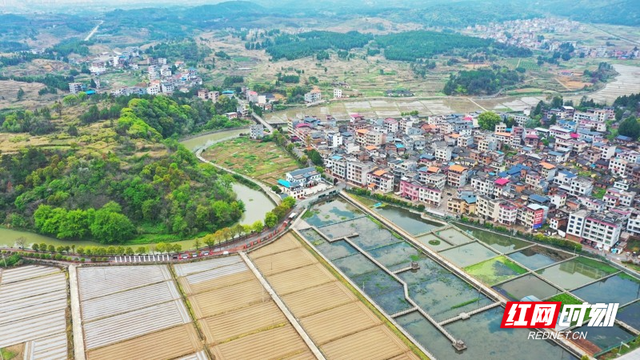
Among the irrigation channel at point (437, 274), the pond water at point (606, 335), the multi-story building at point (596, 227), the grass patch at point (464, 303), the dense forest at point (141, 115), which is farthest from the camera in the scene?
the dense forest at point (141, 115)

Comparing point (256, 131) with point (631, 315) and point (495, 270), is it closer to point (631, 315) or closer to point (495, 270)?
point (495, 270)

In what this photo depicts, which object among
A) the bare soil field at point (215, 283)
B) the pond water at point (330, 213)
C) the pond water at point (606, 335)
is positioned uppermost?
the pond water at point (606, 335)

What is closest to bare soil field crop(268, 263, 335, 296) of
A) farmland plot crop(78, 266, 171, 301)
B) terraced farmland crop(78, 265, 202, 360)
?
terraced farmland crop(78, 265, 202, 360)

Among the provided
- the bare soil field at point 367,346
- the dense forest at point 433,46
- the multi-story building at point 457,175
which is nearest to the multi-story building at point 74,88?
the multi-story building at point 457,175

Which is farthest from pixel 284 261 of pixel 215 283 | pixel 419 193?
pixel 419 193

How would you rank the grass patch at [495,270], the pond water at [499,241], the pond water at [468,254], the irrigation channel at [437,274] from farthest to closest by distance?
the pond water at [499,241] < the pond water at [468,254] < the grass patch at [495,270] < the irrigation channel at [437,274]

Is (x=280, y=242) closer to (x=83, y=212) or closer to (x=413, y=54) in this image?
(x=83, y=212)

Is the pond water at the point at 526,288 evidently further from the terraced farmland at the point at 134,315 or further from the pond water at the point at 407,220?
the terraced farmland at the point at 134,315

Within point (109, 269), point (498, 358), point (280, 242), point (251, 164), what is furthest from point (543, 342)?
point (251, 164)
